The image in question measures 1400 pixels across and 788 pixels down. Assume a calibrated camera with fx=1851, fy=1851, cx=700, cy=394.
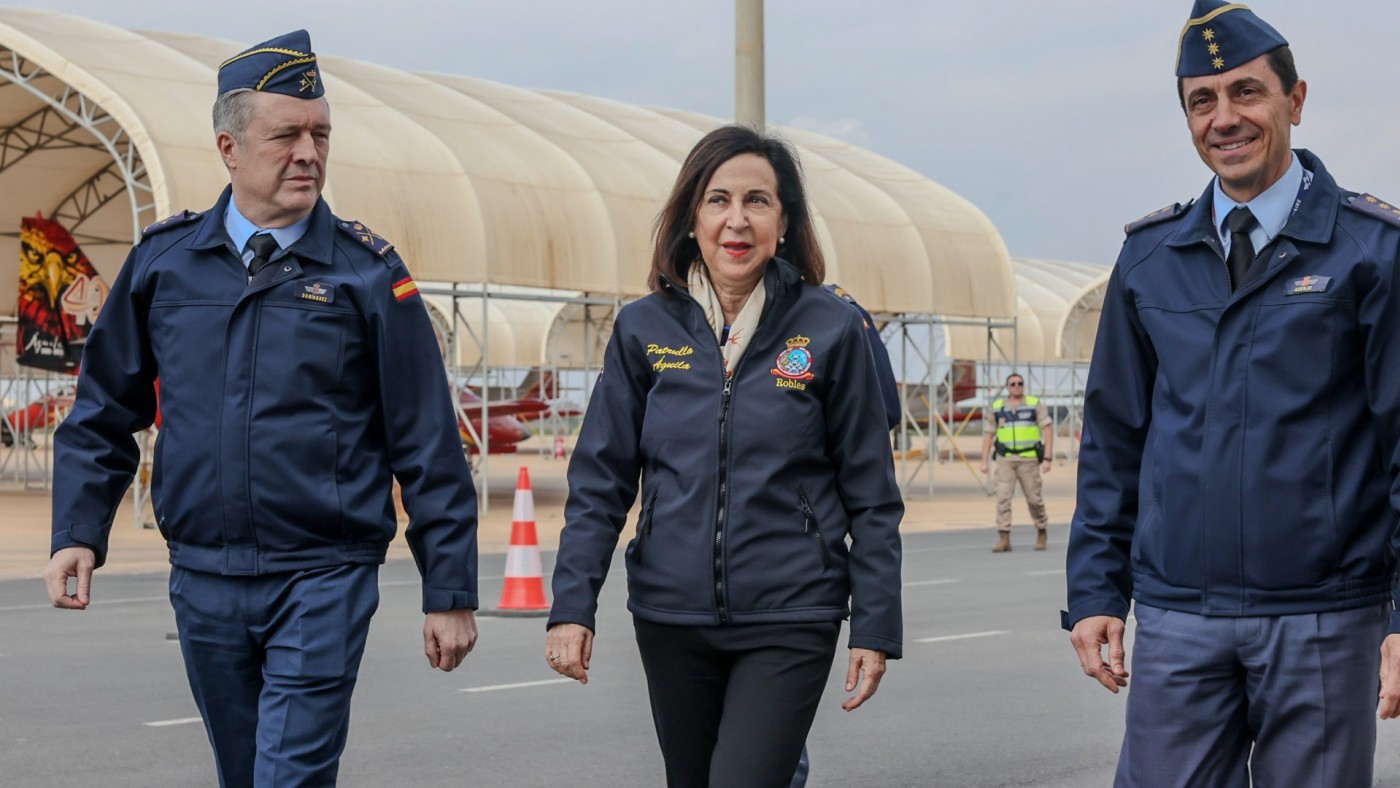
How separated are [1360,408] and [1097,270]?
79.7 metres

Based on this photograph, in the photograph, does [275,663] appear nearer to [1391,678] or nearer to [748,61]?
[1391,678]

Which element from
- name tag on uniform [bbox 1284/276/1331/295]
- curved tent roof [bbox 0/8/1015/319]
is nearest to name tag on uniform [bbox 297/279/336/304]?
name tag on uniform [bbox 1284/276/1331/295]

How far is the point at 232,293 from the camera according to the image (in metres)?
4.13

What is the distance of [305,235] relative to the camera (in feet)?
13.8

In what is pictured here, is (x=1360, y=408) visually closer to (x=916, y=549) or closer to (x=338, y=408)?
(x=338, y=408)

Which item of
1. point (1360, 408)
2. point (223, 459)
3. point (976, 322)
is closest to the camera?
point (1360, 408)

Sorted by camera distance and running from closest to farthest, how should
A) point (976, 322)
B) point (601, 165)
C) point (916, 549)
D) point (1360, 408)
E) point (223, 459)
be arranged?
point (1360, 408), point (223, 459), point (916, 549), point (601, 165), point (976, 322)

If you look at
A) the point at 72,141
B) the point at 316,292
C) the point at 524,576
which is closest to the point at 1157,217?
the point at 316,292

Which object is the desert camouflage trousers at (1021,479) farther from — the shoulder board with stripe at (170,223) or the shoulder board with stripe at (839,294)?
the shoulder board with stripe at (170,223)

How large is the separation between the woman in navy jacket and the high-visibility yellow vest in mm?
16366

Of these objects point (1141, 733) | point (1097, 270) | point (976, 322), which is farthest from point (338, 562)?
point (1097, 270)

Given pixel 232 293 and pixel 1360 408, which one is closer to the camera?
pixel 1360 408

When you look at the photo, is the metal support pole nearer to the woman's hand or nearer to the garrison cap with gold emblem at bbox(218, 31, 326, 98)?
the garrison cap with gold emblem at bbox(218, 31, 326, 98)

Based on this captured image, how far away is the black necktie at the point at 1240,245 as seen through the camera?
379 cm
